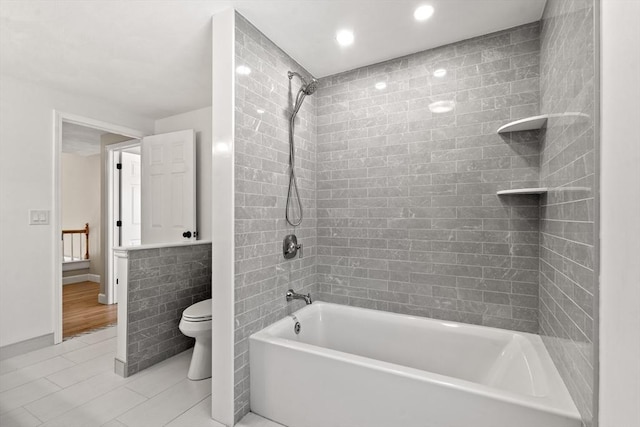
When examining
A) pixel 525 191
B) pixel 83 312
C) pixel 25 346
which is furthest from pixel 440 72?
pixel 83 312

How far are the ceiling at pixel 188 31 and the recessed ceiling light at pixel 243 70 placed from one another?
32 centimetres

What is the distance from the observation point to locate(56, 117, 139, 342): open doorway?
3.78 metres

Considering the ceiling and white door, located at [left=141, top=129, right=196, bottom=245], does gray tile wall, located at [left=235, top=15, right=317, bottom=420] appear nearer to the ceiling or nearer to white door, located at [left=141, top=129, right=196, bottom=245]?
the ceiling

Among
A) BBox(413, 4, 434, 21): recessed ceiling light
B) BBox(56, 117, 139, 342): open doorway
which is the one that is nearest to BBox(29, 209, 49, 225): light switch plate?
BBox(56, 117, 139, 342): open doorway

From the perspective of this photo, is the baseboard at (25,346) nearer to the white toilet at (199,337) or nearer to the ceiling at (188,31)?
the white toilet at (199,337)

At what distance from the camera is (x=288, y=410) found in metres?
1.81

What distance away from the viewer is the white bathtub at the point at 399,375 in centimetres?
134

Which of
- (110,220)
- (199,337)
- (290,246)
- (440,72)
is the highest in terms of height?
(440,72)

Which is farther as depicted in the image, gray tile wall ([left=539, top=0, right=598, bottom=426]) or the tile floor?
the tile floor

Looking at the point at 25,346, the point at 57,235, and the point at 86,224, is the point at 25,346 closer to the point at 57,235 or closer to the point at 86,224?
the point at 57,235

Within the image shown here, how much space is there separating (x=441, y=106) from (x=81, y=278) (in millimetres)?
6625

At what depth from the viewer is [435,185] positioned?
7.34 ft

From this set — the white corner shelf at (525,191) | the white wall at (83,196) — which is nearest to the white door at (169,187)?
the white wall at (83,196)

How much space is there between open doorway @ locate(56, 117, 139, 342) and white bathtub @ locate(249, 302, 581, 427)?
267cm
